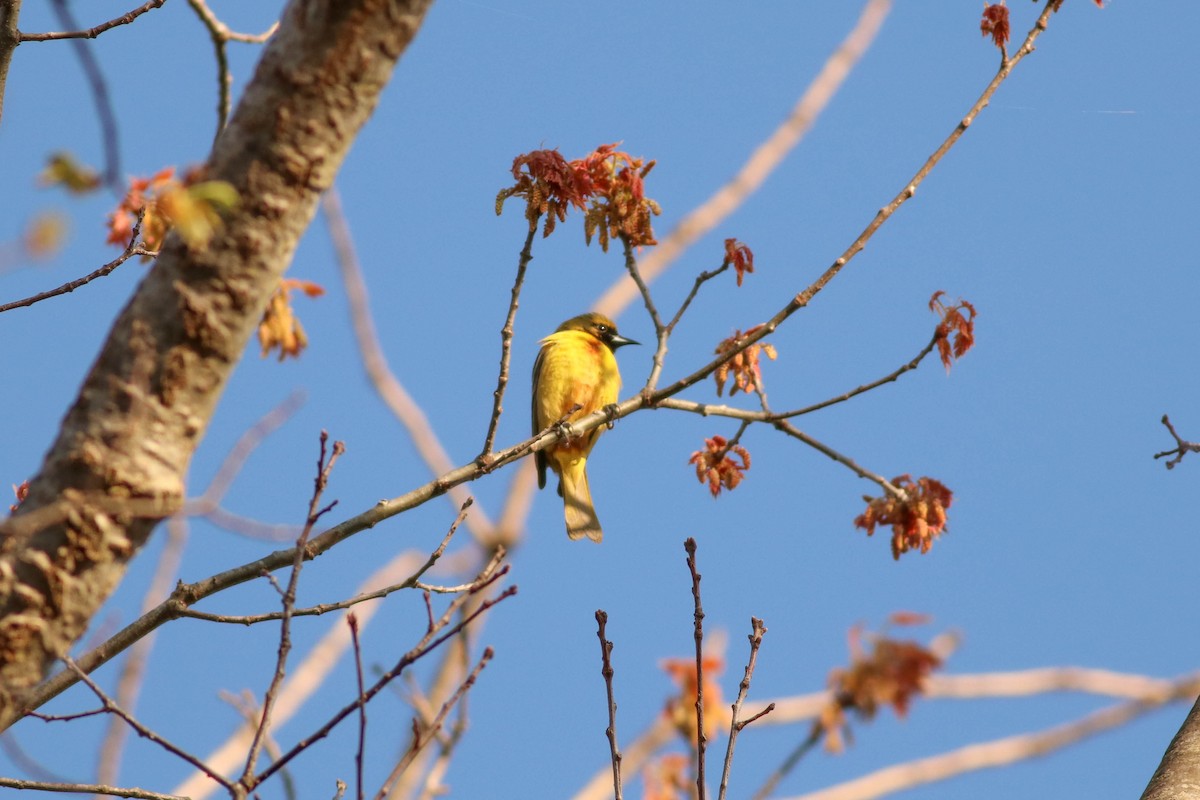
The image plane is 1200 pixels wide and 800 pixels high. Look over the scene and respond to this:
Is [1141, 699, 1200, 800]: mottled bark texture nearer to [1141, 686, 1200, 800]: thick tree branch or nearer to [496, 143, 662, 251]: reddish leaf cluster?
[1141, 686, 1200, 800]: thick tree branch

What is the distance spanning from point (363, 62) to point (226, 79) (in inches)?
84.8

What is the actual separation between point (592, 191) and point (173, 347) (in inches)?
99.0

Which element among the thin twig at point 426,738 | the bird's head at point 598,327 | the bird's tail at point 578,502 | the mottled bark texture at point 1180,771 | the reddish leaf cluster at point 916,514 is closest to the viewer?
the thin twig at point 426,738

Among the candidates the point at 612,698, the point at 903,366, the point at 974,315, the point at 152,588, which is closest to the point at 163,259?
the point at 612,698

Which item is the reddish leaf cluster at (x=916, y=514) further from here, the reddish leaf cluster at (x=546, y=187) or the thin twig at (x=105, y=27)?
the thin twig at (x=105, y=27)

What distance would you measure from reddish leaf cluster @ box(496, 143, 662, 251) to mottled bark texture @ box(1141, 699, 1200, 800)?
2.32m

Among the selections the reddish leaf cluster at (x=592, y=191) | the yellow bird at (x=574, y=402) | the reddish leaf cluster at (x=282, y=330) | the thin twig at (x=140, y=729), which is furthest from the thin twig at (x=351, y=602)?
the yellow bird at (x=574, y=402)

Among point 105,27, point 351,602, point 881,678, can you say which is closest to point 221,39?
point 105,27

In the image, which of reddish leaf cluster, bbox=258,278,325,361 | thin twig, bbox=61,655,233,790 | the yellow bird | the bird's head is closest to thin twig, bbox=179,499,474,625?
thin twig, bbox=61,655,233,790

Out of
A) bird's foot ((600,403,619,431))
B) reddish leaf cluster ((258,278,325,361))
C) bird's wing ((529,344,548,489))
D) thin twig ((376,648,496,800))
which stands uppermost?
bird's wing ((529,344,548,489))

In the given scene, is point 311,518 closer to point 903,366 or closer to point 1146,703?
point 903,366

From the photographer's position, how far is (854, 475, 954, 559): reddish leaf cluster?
445 centimetres

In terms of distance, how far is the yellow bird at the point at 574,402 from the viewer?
703cm

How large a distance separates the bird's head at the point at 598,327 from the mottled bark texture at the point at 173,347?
617cm
